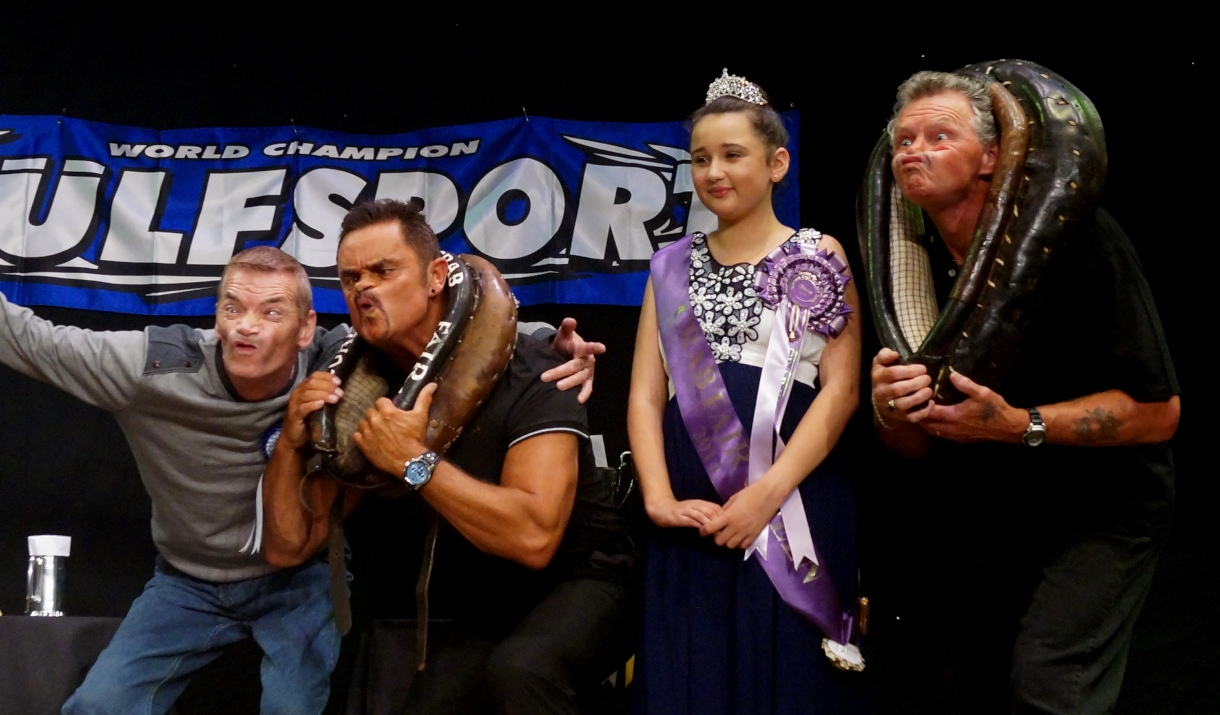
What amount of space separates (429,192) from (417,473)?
1482mm

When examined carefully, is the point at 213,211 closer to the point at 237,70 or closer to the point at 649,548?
the point at 237,70

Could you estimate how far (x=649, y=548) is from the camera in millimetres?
2357

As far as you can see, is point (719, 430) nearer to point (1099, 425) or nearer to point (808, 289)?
point (808, 289)

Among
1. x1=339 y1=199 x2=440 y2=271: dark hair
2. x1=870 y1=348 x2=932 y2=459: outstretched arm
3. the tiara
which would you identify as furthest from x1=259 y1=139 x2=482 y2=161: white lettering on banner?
x1=870 y1=348 x2=932 y2=459: outstretched arm

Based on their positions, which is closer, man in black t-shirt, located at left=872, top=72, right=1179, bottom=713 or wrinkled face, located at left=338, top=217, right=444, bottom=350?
man in black t-shirt, located at left=872, top=72, right=1179, bottom=713

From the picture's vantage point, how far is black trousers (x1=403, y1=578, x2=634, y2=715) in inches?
86.0

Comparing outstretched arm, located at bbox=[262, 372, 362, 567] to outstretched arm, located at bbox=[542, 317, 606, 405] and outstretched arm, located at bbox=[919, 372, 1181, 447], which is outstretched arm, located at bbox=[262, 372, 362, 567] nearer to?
outstretched arm, located at bbox=[542, 317, 606, 405]

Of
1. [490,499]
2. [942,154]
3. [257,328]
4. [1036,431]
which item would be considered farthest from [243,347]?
[1036,431]

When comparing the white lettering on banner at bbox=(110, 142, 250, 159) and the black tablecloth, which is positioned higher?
the white lettering on banner at bbox=(110, 142, 250, 159)

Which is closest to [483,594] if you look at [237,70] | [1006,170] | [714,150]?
[714,150]

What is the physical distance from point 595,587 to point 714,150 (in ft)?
3.15

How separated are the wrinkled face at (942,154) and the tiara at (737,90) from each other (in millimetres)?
416

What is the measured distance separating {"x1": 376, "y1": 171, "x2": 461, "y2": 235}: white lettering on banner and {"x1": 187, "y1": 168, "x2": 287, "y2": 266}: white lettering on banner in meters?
0.32

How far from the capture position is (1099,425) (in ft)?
6.44
